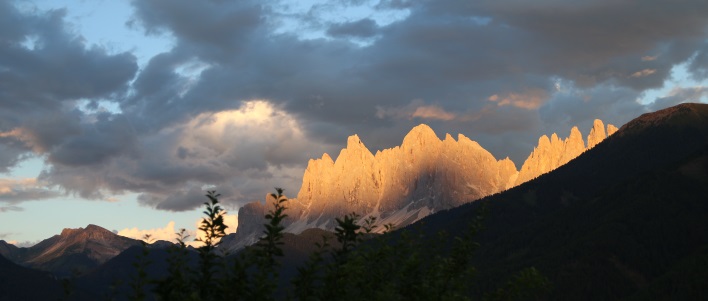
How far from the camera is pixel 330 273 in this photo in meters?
31.3

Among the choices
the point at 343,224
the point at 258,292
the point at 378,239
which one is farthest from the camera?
the point at 378,239

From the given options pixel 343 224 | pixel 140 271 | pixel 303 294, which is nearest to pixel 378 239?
pixel 343 224

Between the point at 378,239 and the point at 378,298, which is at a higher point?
the point at 378,239

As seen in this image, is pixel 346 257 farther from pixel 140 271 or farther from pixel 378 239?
pixel 140 271

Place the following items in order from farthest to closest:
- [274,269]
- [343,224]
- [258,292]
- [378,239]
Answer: [378,239] < [343,224] < [274,269] < [258,292]

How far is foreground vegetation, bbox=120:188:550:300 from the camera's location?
28891 mm

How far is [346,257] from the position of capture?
32.4 metres

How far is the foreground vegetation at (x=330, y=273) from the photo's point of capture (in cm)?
2889

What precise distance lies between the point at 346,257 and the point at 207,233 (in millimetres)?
5316

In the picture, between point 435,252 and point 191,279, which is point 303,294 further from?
point 435,252

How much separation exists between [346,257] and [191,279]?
602 centimetres

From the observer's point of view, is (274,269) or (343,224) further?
(343,224)

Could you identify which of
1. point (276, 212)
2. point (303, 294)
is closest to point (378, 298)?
point (303, 294)

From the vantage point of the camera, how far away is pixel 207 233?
3123cm
